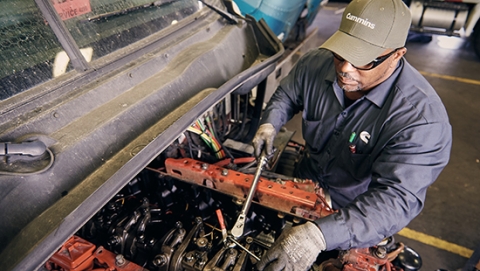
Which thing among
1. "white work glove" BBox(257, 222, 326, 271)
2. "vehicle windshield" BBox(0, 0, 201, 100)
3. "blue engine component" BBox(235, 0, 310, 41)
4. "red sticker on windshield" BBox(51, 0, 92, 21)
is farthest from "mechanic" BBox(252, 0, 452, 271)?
"blue engine component" BBox(235, 0, 310, 41)

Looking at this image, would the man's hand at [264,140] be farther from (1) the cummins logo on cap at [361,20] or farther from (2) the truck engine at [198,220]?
(1) the cummins logo on cap at [361,20]

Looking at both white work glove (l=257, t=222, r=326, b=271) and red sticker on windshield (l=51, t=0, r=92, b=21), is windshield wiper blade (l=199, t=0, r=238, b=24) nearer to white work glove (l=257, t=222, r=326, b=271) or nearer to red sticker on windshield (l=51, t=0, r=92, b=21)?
red sticker on windshield (l=51, t=0, r=92, b=21)

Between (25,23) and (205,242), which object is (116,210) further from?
(25,23)

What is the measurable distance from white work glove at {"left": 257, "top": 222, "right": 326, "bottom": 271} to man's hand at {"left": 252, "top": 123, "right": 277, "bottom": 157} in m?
0.62

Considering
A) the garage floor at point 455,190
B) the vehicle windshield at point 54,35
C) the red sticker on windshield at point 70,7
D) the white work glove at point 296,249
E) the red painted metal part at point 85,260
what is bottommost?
the garage floor at point 455,190

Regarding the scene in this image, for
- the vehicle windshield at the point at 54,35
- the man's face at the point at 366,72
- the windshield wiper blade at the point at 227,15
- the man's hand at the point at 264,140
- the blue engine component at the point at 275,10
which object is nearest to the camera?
the vehicle windshield at the point at 54,35

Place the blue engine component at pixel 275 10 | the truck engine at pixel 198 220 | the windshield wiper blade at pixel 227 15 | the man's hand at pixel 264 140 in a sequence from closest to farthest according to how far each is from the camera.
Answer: the truck engine at pixel 198 220, the man's hand at pixel 264 140, the windshield wiper blade at pixel 227 15, the blue engine component at pixel 275 10

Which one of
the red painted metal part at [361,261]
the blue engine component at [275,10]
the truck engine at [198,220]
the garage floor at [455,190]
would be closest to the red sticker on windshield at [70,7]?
the truck engine at [198,220]

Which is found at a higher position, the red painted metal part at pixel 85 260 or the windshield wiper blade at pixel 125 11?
the windshield wiper blade at pixel 125 11

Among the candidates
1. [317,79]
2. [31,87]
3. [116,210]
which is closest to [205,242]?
[116,210]

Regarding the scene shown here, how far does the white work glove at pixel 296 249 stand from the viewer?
120 centimetres

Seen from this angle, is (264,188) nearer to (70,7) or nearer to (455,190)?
(70,7)

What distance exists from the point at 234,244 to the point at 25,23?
1.22 metres

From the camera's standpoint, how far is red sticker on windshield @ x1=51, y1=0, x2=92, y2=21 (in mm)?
1295
